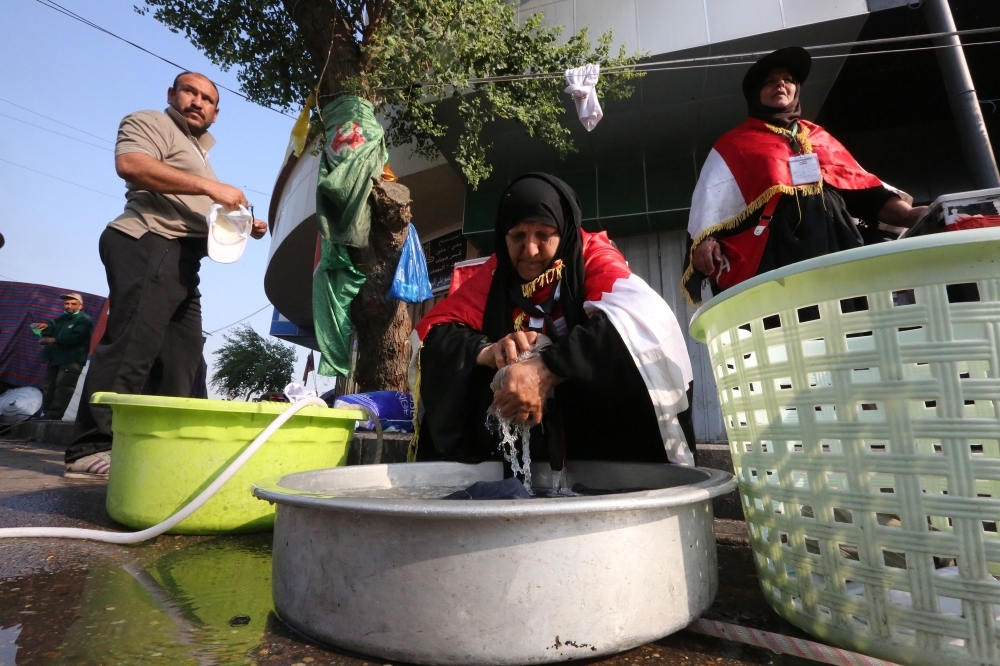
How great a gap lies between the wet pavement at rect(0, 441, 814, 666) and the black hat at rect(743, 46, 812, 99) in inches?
72.1

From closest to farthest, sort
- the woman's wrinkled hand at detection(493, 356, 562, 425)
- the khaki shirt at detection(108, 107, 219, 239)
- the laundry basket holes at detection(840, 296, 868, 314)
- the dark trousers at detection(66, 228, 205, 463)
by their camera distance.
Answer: the laundry basket holes at detection(840, 296, 868, 314) < the woman's wrinkled hand at detection(493, 356, 562, 425) < the dark trousers at detection(66, 228, 205, 463) < the khaki shirt at detection(108, 107, 219, 239)

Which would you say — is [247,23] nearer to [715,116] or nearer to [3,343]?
[715,116]

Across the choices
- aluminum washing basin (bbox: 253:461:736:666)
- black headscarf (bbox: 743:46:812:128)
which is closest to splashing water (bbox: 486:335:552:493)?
aluminum washing basin (bbox: 253:461:736:666)

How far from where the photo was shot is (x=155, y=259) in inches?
96.3

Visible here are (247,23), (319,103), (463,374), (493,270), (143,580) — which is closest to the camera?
(143,580)

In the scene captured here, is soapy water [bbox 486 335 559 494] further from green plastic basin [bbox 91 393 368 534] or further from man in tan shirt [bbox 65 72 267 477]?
man in tan shirt [bbox 65 72 267 477]

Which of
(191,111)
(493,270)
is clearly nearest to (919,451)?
(493,270)

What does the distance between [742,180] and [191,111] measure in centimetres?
275

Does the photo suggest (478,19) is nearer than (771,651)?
No

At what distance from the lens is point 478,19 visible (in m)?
4.57

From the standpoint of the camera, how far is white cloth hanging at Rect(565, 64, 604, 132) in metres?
4.36

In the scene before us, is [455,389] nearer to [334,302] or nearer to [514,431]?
[514,431]

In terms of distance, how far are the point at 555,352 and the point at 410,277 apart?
2868 millimetres

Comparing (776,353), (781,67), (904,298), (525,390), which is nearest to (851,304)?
(904,298)
